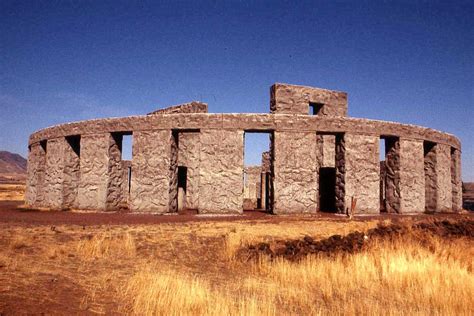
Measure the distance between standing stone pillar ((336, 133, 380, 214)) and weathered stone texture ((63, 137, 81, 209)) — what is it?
1162 cm

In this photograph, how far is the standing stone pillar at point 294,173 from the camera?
13.3m

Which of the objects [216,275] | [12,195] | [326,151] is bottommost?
[12,195]

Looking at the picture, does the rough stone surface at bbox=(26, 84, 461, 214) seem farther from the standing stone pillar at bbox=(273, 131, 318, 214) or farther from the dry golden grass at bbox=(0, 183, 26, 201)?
the dry golden grass at bbox=(0, 183, 26, 201)

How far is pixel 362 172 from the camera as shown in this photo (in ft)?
45.8

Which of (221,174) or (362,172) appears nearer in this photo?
(221,174)

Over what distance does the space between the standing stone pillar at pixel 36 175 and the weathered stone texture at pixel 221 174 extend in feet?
29.2

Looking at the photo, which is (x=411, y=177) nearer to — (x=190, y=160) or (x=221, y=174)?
(x=221, y=174)

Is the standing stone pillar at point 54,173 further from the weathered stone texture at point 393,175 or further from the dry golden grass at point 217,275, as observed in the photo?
the weathered stone texture at point 393,175

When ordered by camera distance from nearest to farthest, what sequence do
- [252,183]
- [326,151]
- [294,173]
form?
[294,173] → [326,151] → [252,183]

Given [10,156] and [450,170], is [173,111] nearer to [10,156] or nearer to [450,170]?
[450,170]

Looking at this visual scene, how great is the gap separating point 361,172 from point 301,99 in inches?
170

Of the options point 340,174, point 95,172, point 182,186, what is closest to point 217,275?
point 340,174

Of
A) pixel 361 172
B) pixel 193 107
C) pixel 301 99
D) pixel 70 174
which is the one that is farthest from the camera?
pixel 193 107

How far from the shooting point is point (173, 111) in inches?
716
